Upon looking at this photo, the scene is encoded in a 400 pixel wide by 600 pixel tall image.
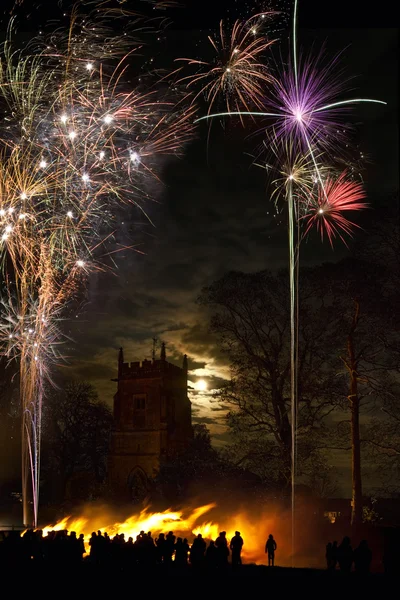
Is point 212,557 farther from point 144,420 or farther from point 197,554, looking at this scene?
point 144,420

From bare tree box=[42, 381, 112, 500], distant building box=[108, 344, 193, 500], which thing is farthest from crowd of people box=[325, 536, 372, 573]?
bare tree box=[42, 381, 112, 500]

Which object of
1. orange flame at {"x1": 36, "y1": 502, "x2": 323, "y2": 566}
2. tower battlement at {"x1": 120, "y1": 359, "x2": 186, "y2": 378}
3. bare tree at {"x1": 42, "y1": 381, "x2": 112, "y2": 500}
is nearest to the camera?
orange flame at {"x1": 36, "y1": 502, "x2": 323, "y2": 566}

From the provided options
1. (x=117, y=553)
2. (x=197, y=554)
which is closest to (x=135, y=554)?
(x=117, y=553)

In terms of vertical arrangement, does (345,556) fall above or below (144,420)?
below

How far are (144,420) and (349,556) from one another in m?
40.2

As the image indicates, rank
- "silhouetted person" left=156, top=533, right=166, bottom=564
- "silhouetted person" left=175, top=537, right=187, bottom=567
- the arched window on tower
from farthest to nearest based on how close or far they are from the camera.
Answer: the arched window on tower < "silhouetted person" left=156, top=533, right=166, bottom=564 < "silhouetted person" left=175, top=537, right=187, bottom=567

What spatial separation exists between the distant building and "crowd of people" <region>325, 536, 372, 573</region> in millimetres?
34958

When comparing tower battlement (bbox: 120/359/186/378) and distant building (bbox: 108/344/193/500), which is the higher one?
tower battlement (bbox: 120/359/186/378)

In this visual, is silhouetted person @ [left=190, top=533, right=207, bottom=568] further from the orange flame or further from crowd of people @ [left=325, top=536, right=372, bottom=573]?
the orange flame

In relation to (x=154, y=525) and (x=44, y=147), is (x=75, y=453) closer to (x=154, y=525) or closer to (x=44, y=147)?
(x=154, y=525)

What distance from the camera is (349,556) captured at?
13328 millimetres

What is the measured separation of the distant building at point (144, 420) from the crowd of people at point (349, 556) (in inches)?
1376

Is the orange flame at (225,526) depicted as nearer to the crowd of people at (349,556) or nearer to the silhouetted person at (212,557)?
the crowd of people at (349,556)

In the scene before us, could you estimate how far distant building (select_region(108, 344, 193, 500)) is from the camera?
49438 millimetres
